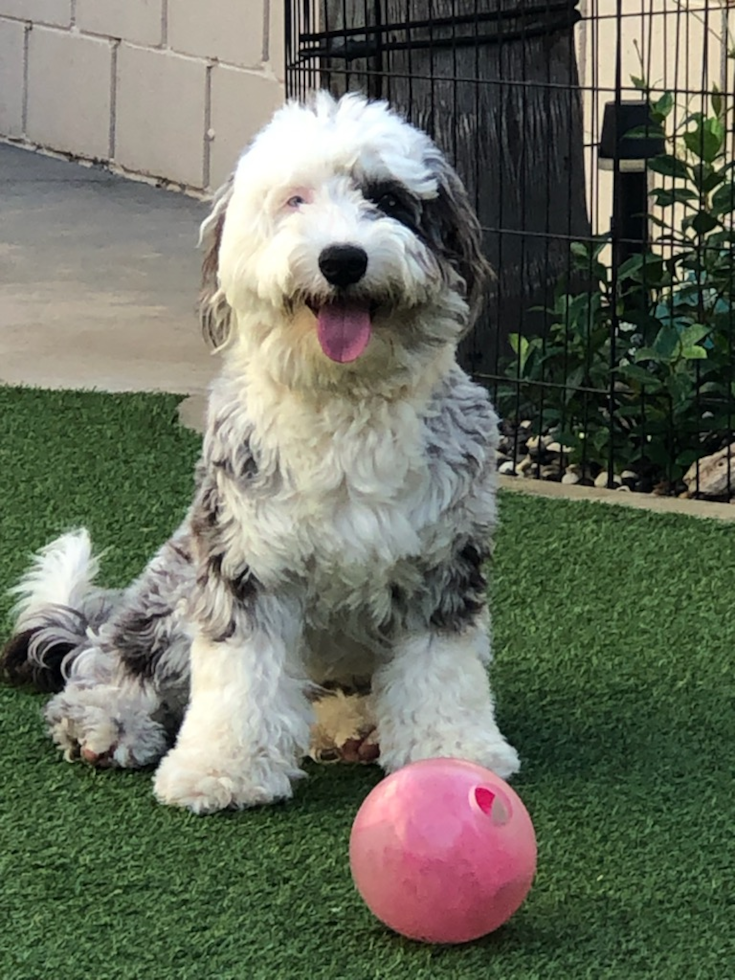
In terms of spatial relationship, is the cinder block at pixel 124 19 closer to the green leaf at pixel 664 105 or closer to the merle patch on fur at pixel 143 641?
the green leaf at pixel 664 105

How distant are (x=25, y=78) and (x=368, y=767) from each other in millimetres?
9202

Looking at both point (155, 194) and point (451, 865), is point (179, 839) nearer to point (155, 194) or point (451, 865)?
point (451, 865)

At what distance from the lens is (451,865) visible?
2.62 metres

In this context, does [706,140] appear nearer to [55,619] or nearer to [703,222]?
[703,222]

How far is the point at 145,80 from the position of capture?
34.7 feet

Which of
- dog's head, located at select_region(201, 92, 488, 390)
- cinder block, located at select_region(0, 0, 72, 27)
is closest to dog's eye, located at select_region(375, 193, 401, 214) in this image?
dog's head, located at select_region(201, 92, 488, 390)

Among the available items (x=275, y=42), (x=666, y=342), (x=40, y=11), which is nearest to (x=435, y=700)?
(x=666, y=342)

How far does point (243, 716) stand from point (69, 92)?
8826mm

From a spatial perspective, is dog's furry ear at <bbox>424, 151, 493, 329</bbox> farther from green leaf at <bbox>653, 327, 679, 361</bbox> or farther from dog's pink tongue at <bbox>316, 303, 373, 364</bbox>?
green leaf at <bbox>653, 327, 679, 361</bbox>

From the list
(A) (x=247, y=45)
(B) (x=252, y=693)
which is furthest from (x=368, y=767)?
(A) (x=247, y=45)

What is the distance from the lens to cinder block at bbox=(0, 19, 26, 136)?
11.7 metres

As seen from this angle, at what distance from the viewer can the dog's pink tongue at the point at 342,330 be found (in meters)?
2.97

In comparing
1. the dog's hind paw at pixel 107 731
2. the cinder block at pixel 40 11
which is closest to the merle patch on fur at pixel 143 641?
the dog's hind paw at pixel 107 731

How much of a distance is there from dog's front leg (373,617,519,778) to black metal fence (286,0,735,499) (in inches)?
86.7
